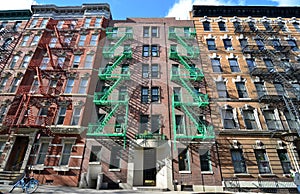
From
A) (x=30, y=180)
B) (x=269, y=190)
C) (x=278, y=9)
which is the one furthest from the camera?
(x=278, y=9)

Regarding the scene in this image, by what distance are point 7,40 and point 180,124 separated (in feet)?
79.4

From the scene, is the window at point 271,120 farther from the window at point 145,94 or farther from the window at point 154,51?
the window at point 154,51

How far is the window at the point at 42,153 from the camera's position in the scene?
14.6 metres

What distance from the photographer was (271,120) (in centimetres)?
1595

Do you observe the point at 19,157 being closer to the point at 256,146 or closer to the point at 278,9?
the point at 256,146

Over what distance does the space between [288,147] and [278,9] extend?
19.4 m

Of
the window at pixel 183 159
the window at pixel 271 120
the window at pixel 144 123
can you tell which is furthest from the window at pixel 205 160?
the window at pixel 271 120

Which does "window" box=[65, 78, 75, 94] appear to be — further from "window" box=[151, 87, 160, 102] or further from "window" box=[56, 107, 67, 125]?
"window" box=[151, 87, 160, 102]

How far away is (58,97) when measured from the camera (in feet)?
56.7

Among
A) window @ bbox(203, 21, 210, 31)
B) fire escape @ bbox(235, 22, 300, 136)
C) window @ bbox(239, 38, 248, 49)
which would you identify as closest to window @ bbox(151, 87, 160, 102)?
fire escape @ bbox(235, 22, 300, 136)

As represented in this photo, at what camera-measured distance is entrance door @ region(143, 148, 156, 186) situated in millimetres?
14648

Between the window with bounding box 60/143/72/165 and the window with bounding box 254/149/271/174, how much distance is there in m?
15.7

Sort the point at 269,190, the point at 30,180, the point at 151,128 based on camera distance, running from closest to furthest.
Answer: the point at 30,180, the point at 269,190, the point at 151,128

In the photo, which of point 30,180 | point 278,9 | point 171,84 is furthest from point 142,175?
point 278,9
